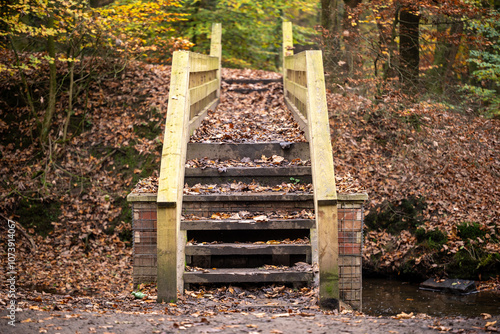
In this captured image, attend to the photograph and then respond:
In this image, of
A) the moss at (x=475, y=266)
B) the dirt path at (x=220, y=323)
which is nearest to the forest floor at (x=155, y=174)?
the moss at (x=475, y=266)

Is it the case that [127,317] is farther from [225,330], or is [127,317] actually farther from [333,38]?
[333,38]

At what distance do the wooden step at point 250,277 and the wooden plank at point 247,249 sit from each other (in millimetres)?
251

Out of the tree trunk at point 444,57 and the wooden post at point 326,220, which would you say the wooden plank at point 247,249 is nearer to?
the wooden post at point 326,220

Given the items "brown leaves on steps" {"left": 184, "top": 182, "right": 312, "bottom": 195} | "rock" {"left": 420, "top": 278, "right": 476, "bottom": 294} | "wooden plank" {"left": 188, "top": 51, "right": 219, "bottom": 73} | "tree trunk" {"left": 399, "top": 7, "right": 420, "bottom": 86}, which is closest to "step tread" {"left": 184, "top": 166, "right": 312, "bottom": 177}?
"brown leaves on steps" {"left": 184, "top": 182, "right": 312, "bottom": 195}

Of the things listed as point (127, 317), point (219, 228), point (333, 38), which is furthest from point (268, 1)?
point (127, 317)

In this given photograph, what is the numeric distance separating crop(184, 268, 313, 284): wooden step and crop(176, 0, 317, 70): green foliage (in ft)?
34.3

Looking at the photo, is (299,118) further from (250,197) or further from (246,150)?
(250,197)

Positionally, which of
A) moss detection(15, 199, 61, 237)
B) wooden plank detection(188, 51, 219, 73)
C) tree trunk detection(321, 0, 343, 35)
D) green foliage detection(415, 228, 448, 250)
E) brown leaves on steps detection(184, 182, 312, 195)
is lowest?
green foliage detection(415, 228, 448, 250)

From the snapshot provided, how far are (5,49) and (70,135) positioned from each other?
2.34 m

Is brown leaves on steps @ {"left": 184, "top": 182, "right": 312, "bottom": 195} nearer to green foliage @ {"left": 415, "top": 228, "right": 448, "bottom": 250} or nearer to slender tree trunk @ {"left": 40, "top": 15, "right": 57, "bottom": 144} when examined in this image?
green foliage @ {"left": 415, "top": 228, "right": 448, "bottom": 250}

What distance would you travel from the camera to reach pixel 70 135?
10742 mm

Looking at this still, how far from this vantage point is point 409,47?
1177 centimetres

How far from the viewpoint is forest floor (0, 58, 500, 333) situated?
8.52m

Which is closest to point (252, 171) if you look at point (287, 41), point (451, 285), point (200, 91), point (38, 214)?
point (200, 91)
